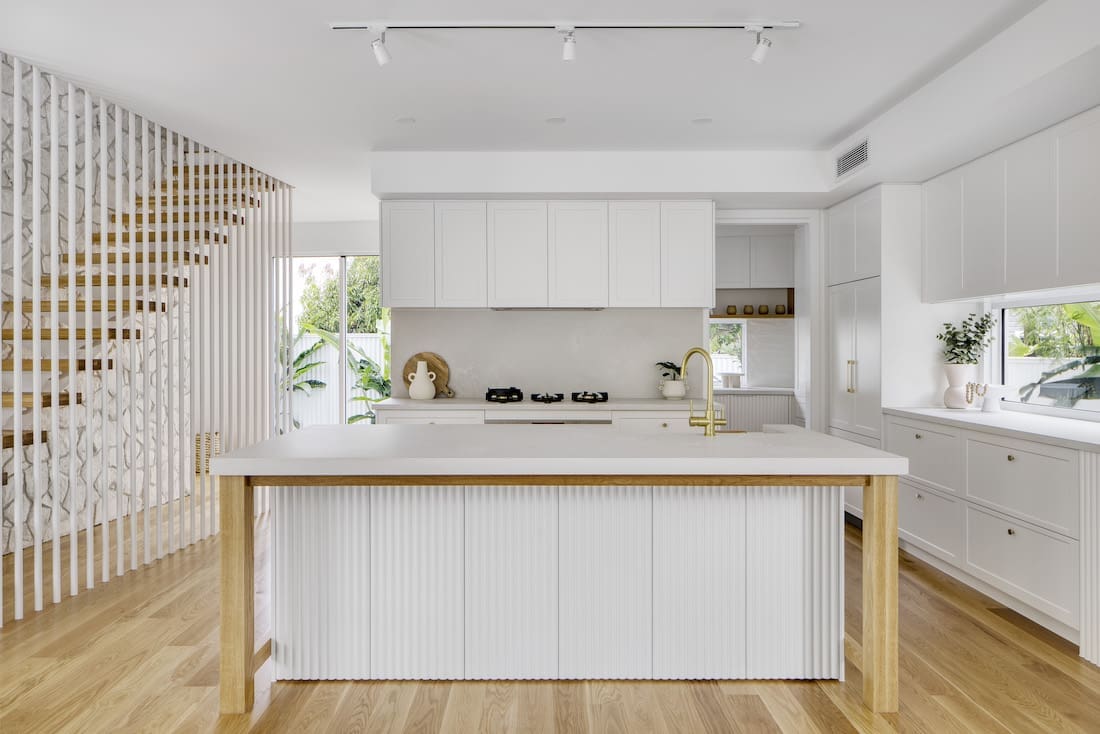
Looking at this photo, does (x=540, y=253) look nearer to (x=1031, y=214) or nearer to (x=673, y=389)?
(x=673, y=389)

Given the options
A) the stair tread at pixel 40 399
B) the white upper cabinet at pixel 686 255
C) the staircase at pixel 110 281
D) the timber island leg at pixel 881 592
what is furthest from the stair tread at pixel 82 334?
the timber island leg at pixel 881 592

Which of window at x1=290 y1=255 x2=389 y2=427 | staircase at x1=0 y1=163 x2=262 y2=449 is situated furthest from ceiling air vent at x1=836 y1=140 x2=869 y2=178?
window at x1=290 y1=255 x2=389 y2=427

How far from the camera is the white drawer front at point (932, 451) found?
3.62 metres

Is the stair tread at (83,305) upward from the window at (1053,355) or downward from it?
upward

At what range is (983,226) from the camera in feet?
12.1

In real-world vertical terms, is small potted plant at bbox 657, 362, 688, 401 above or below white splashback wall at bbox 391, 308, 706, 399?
below

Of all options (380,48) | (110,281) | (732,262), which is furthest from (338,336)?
(380,48)

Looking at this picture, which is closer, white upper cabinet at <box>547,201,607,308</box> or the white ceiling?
the white ceiling

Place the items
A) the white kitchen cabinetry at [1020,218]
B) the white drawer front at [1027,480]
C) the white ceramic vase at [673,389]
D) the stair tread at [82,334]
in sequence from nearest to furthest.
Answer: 1. the white drawer front at [1027,480]
2. the white kitchen cabinetry at [1020,218]
3. the stair tread at [82,334]
4. the white ceramic vase at [673,389]

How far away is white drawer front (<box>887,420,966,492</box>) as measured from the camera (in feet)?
11.9

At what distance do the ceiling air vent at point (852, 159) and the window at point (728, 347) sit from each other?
2.51 meters

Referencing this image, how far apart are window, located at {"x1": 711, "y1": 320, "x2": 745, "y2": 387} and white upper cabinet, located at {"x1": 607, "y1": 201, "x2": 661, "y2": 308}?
2.15m

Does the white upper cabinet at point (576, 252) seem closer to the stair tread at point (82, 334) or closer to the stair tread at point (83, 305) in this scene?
the stair tread at point (83, 305)

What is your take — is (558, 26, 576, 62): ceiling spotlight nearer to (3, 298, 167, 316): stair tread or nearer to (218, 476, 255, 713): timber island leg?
(218, 476, 255, 713): timber island leg
